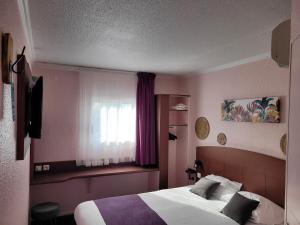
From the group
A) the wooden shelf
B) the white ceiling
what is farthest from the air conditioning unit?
the wooden shelf

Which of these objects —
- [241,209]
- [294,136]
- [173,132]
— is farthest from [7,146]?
[173,132]

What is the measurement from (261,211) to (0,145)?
2568 millimetres

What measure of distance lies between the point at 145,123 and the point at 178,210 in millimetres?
1797

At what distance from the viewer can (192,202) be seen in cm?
283

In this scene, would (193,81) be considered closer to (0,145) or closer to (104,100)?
(104,100)

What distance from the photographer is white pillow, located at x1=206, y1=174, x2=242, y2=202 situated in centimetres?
288

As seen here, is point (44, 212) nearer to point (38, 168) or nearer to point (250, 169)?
point (38, 168)

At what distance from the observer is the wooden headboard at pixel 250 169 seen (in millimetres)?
2469

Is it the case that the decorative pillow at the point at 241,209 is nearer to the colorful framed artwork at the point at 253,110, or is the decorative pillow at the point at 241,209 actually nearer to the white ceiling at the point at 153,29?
the colorful framed artwork at the point at 253,110

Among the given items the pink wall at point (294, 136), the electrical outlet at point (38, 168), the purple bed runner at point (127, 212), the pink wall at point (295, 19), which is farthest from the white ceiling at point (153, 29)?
the purple bed runner at point (127, 212)

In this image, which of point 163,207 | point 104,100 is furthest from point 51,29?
point 163,207

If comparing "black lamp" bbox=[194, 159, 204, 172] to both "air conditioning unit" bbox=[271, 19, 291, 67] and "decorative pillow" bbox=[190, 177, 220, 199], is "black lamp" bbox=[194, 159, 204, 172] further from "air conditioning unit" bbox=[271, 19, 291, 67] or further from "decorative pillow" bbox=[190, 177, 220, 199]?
"air conditioning unit" bbox=[271, 19, 291, 67]

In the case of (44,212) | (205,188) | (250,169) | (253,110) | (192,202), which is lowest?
(44,212)

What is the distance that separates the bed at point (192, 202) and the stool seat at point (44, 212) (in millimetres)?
485
